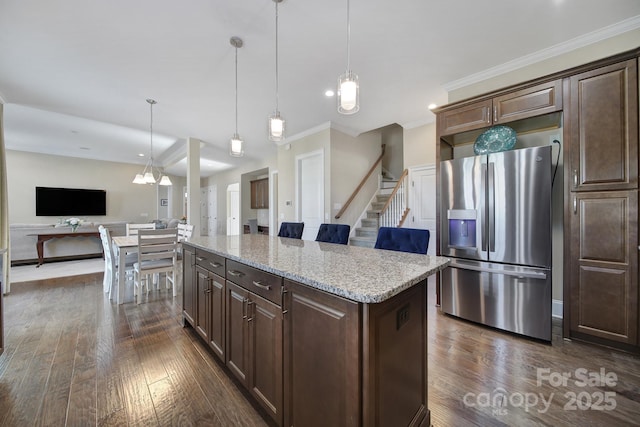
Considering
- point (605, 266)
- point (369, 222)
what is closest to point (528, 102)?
point (605, 266)

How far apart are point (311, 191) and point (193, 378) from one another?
3.71 m

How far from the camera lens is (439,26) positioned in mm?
2180

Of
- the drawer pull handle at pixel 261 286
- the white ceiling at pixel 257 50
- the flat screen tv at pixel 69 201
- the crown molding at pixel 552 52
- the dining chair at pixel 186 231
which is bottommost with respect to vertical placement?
the drawer pull handle at pixel 261 286

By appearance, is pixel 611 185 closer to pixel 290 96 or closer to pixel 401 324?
pixel 401 324

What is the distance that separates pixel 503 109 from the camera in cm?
256

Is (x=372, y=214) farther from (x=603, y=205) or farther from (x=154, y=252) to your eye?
(x=154, y=252)

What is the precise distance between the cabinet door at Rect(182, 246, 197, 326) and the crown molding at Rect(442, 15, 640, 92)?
3532 mm

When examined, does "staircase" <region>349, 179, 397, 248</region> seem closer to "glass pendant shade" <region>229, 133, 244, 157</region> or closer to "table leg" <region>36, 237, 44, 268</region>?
"glass pendant shade" <region>229, 133, 244, 157</region>

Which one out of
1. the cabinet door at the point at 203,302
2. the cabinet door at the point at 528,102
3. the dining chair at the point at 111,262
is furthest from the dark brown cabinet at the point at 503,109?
the dining chair at the point at 111,262

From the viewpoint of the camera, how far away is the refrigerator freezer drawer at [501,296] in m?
2.23

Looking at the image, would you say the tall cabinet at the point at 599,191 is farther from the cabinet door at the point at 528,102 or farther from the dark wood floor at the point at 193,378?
the dark wood floor at the point at 193,378

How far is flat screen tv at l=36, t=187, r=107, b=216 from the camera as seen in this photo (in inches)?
256

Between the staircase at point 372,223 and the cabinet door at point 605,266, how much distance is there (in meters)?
2.54

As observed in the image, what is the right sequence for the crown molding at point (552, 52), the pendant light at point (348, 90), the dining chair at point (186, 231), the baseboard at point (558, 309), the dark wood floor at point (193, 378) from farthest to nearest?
the dining chair at point (186, 231), the baseboard at point (558, 309), the crown molding at point (552, 52), the pendant light at point (348, 90), the dark wood floor at point (193, 378)
